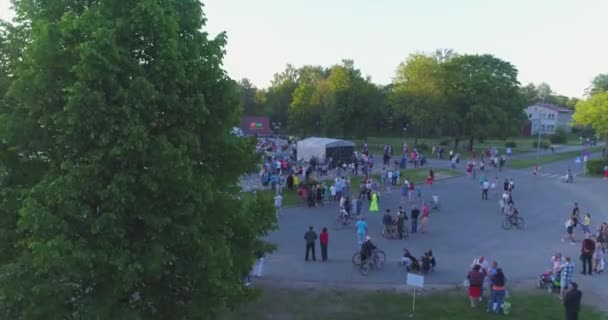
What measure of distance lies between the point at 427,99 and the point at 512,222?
4050 cm

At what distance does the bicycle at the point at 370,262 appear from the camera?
1819 centimetres

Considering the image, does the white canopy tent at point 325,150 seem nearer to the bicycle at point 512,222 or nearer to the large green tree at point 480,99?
the bicycle at point 512,222

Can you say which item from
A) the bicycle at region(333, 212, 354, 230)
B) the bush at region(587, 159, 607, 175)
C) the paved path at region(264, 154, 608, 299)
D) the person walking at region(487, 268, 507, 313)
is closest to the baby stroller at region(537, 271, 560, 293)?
the paved path at region(264, 154, 608, 299)

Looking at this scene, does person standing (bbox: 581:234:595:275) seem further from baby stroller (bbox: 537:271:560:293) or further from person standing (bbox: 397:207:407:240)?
person standing (bbox: 397:207:407:240)

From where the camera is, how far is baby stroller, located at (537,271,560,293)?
16.5m

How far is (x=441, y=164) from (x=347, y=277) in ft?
114

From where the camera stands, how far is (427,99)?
6462 centimetres

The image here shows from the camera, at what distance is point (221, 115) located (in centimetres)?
926

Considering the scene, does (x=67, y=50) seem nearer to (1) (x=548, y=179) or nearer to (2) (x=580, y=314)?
(2) (x=580, y=314)

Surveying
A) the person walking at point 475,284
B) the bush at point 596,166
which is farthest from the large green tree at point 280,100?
the person walking at point 475,284

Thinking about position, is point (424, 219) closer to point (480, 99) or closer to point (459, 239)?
point (459, 239)

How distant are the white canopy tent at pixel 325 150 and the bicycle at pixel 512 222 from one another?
20.5 metres

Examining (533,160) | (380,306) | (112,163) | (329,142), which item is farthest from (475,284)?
(533,160)

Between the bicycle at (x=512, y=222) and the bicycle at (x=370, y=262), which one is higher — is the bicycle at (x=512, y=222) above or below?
above
